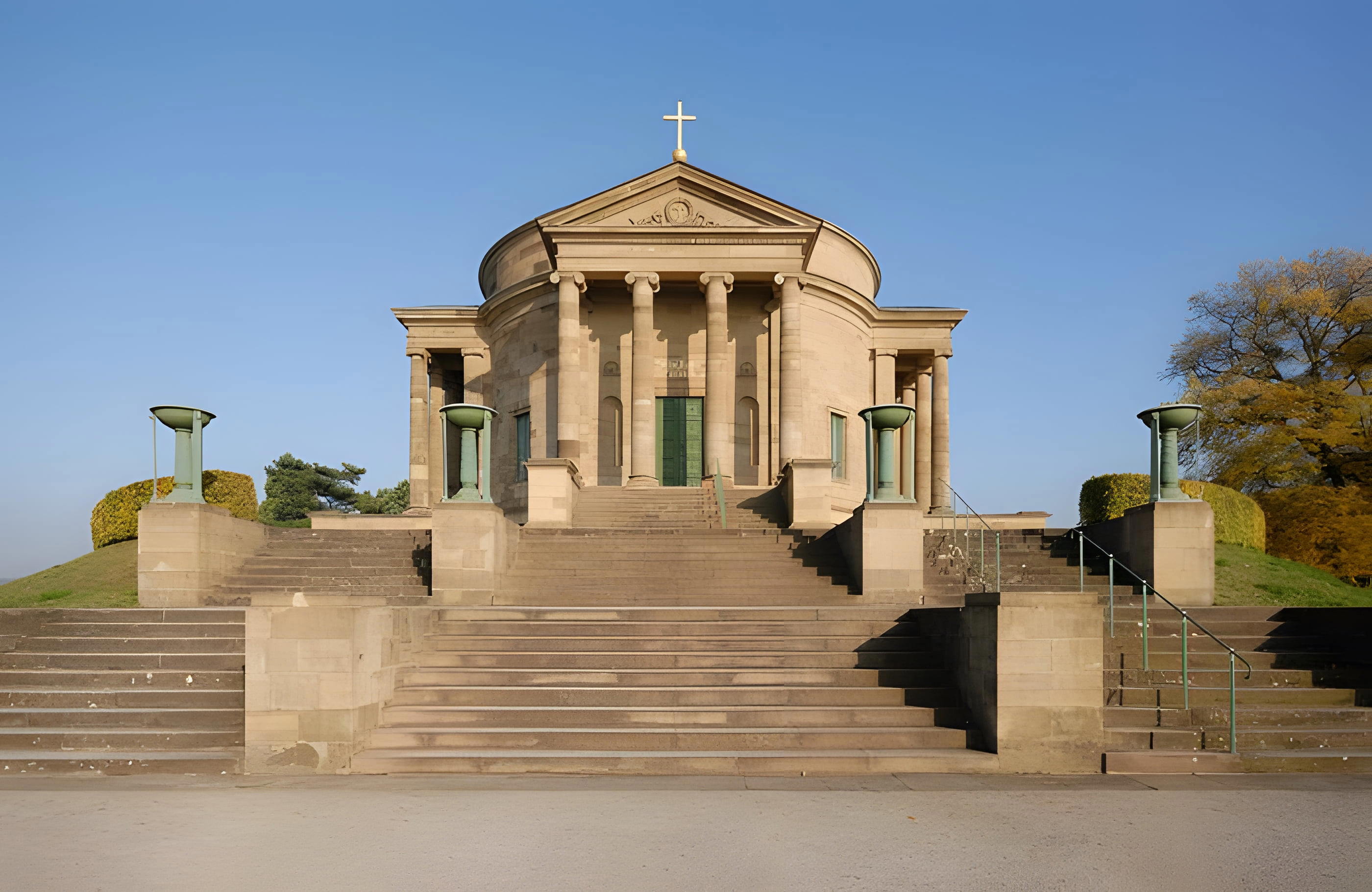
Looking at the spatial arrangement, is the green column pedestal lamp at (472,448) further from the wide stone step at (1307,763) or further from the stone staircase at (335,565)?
the wide stone step at (1307,763)

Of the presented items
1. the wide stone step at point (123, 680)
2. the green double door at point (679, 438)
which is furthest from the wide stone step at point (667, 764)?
the green double door at point (679, 438)

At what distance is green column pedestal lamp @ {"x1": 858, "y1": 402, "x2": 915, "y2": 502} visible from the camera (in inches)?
645

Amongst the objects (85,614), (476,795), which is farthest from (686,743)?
(85,614)

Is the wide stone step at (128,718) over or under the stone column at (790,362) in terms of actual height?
under

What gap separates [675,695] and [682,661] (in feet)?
2.61

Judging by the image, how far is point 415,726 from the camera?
10180 mm

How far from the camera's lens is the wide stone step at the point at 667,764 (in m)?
9.23

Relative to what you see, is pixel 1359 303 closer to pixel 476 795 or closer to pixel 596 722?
pixel 596 722

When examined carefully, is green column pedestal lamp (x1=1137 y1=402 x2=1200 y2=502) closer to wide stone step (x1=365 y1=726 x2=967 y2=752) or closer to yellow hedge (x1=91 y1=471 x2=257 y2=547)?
wide stone step (x1=365 y1=726 x2=967 y2=752)

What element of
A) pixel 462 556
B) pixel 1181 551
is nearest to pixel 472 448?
pixel 462 556

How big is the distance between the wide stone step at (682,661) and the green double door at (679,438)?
17.9m

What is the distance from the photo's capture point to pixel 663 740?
389 inches

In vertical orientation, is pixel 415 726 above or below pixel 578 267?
below

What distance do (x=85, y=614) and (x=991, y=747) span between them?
41.0 ft
